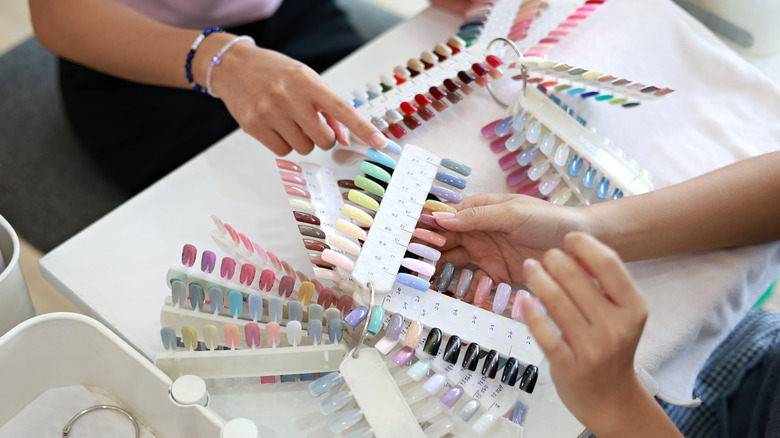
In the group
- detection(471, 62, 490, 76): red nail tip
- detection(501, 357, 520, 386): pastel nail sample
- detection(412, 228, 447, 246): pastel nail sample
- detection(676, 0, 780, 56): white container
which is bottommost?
detection(501, 357, 520, 386): pastel nail sample

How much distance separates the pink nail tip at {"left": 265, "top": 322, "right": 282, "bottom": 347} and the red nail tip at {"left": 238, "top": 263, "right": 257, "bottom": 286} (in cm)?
5

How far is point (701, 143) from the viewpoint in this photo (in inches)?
31.2

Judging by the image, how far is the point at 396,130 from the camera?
73cm

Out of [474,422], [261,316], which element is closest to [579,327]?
[474,422]

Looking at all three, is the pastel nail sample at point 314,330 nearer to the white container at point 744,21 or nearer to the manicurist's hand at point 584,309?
the manicurist's hand at point 584,309

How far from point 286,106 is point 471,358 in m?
0.34

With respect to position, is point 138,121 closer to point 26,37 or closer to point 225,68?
point 225,68

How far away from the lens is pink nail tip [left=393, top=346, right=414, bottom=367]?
1.84 ft

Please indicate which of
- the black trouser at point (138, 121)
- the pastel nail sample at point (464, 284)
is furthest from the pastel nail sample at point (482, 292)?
the black trouser at point (138, 121)

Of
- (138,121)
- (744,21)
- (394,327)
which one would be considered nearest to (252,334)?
(394,327)

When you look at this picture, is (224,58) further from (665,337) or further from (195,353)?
(665,337)

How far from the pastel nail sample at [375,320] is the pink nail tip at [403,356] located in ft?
0.09

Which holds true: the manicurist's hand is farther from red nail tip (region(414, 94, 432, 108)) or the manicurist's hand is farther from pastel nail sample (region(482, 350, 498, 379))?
red nail tip (region(414, 94, 432, 108))

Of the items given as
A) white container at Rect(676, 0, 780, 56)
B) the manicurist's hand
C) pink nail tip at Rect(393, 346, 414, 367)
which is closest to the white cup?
pink nail tip at Rect(393, 346, 414, 367)
